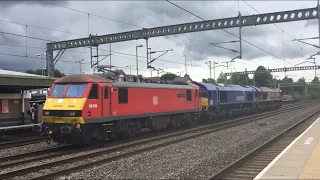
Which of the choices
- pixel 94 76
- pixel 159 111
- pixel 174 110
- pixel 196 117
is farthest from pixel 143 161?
pixel 196 117

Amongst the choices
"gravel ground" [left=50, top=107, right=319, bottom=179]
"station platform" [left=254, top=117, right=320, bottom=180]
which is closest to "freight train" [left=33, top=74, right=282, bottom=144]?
"gravel ground" [left=50, top=107, right=319, bottom=179]

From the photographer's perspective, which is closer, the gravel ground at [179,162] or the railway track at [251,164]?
the railway track at [251,164]

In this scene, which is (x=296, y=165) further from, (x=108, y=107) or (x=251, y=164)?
(x=108, y=107)

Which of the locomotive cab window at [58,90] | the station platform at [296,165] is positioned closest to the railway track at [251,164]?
the station platform at [296,165]

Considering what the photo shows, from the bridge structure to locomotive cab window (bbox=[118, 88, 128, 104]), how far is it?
10755mm

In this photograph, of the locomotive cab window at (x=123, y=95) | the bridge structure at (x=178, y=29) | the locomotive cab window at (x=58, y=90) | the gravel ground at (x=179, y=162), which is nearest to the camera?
the gravel ground at (x=179, y=162)

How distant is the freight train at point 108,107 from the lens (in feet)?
48.9

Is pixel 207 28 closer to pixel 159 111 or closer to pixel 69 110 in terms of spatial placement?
pixel 159 111

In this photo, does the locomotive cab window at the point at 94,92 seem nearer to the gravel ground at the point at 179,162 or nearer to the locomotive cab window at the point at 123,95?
the locomotive cab window at the point at 123,95

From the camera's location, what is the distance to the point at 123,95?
17.5 meters

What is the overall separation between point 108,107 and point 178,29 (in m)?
16.0

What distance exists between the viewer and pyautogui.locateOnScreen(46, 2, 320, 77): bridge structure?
26691mm

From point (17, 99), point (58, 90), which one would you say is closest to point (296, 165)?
point (58, 90)

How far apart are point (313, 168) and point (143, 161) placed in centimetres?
534
